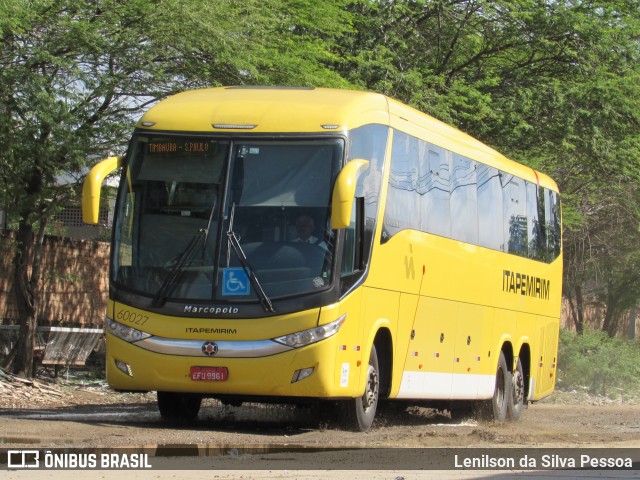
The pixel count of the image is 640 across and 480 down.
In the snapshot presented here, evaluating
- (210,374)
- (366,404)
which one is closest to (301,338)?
(210,374)

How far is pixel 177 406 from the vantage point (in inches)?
573

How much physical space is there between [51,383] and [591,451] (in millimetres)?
10777

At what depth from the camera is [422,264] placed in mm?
14852

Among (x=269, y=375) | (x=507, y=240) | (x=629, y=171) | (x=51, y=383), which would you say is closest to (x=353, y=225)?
(x=269, y=375)

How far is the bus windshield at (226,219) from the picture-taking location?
485 inches

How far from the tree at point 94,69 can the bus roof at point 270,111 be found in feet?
13.3

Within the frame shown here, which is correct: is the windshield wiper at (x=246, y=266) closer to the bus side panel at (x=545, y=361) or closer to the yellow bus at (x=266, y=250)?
the yellow bus at (x=266, y=250)

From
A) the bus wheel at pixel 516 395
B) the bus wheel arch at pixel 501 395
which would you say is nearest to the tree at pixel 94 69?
the bus wheel arch at pixel 501 395

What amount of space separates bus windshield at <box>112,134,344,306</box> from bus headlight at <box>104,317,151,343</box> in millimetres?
409

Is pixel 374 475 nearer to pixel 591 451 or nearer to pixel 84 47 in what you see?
pixel 591 451

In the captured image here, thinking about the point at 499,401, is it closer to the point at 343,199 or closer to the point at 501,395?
the point at 501,395

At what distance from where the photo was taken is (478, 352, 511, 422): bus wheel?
18.3 meters

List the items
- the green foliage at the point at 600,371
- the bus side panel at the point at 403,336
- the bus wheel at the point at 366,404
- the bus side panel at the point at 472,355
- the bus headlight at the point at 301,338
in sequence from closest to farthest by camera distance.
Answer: the bus headlight at the point at 301,338 → the bus wheel at the point at 366,404 → the bus side panel at the point at 403,336 → the bus side panel at the point at 472,355 → the green foliage at the point at 600,371

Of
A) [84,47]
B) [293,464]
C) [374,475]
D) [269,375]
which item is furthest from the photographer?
[84,47]
